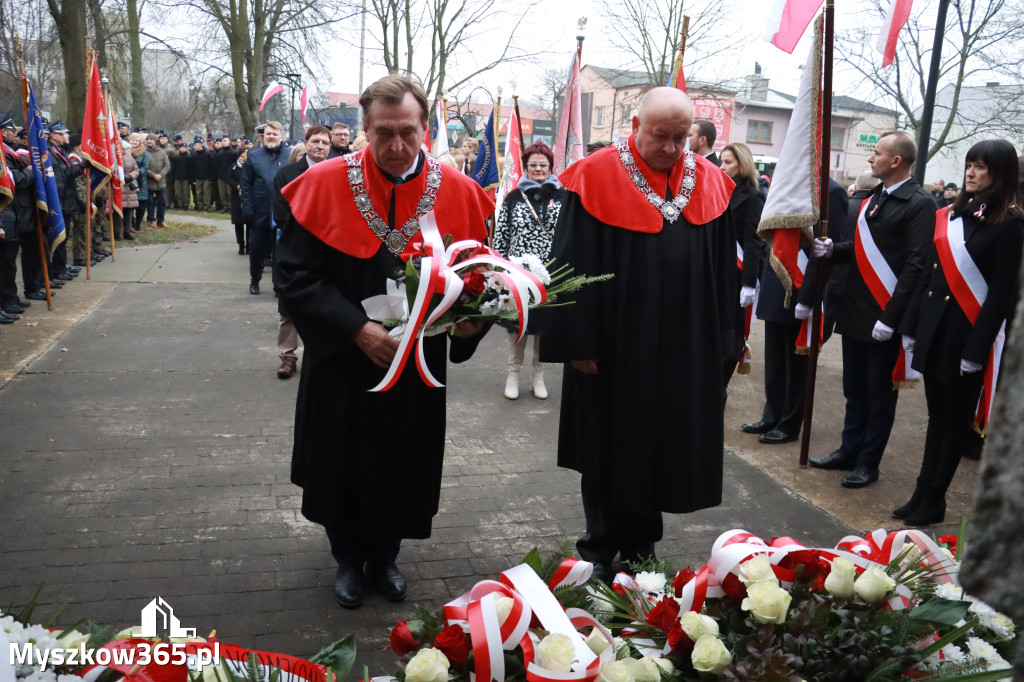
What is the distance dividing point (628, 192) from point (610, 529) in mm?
1494

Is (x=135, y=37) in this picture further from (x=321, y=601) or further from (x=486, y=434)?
(x=321, y=601)

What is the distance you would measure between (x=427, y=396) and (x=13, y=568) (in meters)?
2.02

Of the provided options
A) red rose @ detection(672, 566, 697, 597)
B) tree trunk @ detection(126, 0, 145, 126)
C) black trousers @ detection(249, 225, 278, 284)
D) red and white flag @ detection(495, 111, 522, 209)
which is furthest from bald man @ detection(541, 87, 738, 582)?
tree trunk @ detection(126, 0, 145, 126)

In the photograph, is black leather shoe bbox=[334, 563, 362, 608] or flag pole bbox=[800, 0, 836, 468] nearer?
black leather shoe bbox=[334, 563, 362, 608]

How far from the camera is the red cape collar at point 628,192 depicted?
12.2 feet

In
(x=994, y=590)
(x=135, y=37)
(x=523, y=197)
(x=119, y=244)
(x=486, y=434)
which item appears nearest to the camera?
(x=994, y=590)

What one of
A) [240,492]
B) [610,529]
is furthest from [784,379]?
[240,492]

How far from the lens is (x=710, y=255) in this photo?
378cm

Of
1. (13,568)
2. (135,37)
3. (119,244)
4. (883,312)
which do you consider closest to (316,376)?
(13,568)

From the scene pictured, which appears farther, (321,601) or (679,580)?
(321,601)

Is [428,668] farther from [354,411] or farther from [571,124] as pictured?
[571,124]

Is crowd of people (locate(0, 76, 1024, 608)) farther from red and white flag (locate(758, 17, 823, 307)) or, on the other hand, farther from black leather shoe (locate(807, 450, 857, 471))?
black leather shoe (locate(807, 450, 857, 471))

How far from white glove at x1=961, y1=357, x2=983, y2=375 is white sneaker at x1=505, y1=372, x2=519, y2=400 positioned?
360cm

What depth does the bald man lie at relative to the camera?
3699 millimetres
